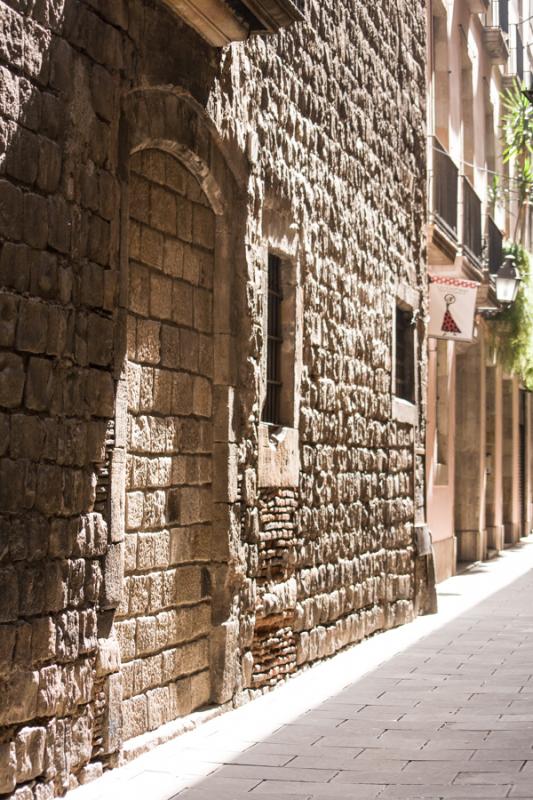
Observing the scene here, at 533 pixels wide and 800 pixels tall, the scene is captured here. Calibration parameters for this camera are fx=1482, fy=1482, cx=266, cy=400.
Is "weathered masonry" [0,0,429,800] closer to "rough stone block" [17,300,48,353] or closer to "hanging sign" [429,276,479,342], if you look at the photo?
"rough stone block" [17,300,48,353]

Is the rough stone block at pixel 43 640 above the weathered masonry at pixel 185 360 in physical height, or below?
below

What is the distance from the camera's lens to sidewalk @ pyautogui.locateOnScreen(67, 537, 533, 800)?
633 cm

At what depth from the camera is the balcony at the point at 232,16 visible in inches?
288

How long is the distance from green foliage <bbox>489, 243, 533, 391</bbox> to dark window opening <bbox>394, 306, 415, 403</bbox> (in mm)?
9201

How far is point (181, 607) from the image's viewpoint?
7.86 metres

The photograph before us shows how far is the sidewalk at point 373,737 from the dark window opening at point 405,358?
2.84 m

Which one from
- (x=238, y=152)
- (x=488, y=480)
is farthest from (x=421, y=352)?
(x=488, y=480)

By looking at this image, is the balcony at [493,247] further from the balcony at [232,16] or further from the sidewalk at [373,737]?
the balcony at [232,16]

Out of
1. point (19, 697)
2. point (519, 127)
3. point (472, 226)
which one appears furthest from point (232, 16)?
point (519, 127)

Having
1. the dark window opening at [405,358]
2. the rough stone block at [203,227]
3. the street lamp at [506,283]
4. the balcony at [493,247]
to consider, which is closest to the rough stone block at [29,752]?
→ the rough stone block at [203,227]

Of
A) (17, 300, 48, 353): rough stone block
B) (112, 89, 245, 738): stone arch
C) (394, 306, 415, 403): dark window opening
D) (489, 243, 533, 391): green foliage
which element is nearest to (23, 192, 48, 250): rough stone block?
(17, 300, 48, 353): rough stone block

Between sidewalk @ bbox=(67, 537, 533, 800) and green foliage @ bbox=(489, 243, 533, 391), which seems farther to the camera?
green foliage @ bbox=(489, 243, 533, 391)

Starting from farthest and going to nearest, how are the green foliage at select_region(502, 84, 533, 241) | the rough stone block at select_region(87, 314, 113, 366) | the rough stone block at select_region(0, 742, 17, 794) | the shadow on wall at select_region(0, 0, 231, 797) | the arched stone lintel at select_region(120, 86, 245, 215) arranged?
the green foliage at select_region(502, 84, 533, 241) → the arched stone lintel at select_region(120, 86, 245, 215) → the rough stone block at select_region(87, 314, 113, 366) → the shadow on wall at select_region(0, 0, 231, 797) → the rough stone block at select_region(0, 742, 17, 794)

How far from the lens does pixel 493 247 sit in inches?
889
